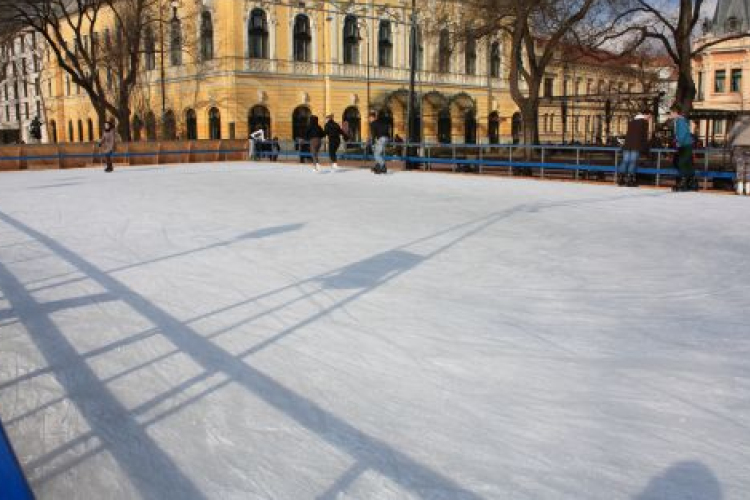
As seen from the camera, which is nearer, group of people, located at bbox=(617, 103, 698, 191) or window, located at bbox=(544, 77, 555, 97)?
group of people, located at bbox=(617, 103, 698, 191)

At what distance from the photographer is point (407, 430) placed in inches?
130

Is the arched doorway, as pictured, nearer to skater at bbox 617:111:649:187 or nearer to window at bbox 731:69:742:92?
window at bbox 731:69:742:92

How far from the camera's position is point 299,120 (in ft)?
134

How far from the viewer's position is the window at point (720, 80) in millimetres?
53112

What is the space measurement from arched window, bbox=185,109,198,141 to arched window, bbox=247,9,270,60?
5.28 meters

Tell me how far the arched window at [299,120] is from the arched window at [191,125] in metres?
5.63

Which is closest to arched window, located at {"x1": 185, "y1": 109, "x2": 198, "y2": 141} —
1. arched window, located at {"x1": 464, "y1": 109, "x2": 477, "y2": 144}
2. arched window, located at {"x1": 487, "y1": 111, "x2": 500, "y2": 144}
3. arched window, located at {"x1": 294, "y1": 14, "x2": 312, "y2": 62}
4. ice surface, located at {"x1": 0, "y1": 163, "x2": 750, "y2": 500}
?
arched window, located at {"x1": 294, "y1": 14, "x2": 312, "y2": 62}

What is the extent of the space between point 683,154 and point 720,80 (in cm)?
4466

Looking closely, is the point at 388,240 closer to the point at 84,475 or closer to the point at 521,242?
the point at 521,242

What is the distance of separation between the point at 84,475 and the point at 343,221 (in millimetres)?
7352

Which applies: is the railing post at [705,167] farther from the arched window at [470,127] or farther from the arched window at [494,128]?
the arched window at [494,128]

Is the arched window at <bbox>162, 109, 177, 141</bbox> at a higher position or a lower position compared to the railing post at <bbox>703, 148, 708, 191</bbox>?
higher

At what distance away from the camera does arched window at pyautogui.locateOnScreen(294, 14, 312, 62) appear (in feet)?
133

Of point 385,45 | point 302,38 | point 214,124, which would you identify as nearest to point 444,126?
point 385,45
